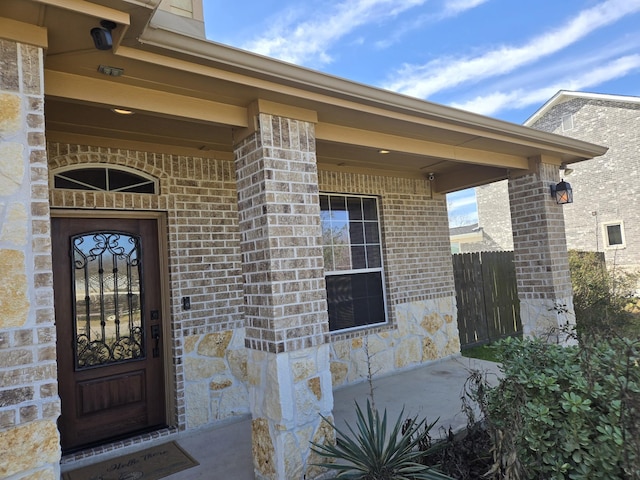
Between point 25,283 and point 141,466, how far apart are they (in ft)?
7.62

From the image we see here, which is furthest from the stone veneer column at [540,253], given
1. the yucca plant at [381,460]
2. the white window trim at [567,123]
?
the white window trim at [567,123]

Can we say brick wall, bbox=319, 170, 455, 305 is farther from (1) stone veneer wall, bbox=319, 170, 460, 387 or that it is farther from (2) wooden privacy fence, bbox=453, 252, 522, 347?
(2) wooden privacy fence, bbox=453, 252, 522, 347

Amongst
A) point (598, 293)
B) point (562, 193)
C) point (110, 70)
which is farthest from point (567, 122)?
point (110, 70)

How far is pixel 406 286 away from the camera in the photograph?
6535mm

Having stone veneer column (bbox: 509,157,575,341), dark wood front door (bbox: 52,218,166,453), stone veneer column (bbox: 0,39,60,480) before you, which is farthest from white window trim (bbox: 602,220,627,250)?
stone veneer column (bbox: 0,39,60,480)

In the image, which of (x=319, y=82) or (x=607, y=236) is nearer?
(x=319, y=82)

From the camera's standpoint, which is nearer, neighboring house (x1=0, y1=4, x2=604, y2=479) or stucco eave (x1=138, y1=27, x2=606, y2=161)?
neighboring house (x1=0, y1=4, x2=604, y2=479)

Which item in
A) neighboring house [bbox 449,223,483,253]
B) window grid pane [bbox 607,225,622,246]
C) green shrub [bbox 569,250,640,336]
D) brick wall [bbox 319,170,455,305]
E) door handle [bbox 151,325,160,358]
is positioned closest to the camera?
door handle [bbox 151,325,160,358]

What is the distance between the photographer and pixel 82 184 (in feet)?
13.0

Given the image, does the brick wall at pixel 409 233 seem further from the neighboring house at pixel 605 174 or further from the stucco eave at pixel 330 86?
the neighboring house at pixel 605 174

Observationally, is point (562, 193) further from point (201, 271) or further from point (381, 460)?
point (201, 271)

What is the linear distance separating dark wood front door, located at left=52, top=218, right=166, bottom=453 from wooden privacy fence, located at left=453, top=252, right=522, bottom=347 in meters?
5.74

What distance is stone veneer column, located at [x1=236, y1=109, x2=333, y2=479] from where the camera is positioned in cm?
315

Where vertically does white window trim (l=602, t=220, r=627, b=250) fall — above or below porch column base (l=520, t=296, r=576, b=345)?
above
